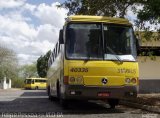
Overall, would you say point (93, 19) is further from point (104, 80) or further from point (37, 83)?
point (37, 83)

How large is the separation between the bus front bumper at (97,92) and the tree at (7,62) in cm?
7026

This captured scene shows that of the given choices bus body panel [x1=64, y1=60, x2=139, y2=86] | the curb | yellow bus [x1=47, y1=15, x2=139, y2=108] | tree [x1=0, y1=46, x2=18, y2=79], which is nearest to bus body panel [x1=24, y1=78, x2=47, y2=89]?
tree [x1=0, y1=46, x2=18, y2=79]

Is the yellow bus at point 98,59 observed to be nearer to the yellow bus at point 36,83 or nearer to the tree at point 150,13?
the tree at point 150,13

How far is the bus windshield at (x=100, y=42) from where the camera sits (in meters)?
15.9

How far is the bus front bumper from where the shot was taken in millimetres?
15461

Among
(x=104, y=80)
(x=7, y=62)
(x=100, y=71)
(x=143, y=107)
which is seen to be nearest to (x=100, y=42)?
(x=100, y=71)

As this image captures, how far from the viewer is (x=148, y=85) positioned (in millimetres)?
33188

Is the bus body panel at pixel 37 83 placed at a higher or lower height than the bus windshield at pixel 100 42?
lower

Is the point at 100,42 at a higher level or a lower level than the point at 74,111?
higher

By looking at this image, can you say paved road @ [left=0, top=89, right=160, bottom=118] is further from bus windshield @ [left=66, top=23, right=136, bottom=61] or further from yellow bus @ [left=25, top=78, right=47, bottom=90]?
yellow bus @ [left=25, top=78, right=47, bottom=90]

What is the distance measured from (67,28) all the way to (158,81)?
18491 millimetres

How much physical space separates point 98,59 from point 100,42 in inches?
26.6

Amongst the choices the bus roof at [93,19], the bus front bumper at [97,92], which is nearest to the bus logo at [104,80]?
the bus front bumper at [97,92]

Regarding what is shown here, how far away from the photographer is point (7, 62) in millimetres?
85562
